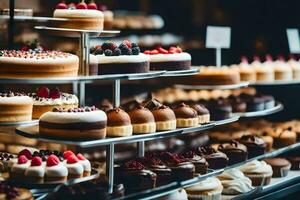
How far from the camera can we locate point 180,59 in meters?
5.50

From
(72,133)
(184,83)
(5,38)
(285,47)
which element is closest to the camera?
(72,133)

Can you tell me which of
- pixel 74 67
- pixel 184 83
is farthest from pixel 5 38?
pixel 74 67

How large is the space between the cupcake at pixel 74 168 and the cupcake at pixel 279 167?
8.44ft

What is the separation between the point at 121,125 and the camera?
4793mm

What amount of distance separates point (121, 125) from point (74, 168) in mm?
417

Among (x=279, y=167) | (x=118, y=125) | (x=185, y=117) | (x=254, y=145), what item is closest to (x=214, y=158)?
(x=185, y=117)

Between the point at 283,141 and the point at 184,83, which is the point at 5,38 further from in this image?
the point at 283,141

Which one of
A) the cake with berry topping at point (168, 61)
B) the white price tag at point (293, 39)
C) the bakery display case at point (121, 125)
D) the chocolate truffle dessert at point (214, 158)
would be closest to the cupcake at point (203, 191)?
the bakery display case at point (121, 125)

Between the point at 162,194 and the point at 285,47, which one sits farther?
the point at 285,47

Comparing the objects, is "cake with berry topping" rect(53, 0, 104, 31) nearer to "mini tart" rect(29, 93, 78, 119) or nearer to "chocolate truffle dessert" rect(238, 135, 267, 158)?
"mini tart" rect(29, 93, 78, 119)

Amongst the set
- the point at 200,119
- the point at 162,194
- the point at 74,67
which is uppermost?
the point at 74,67

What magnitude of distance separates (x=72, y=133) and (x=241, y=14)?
434 cm

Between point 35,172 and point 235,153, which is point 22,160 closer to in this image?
point 35,172

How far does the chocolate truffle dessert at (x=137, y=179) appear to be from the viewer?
5.07 meters
